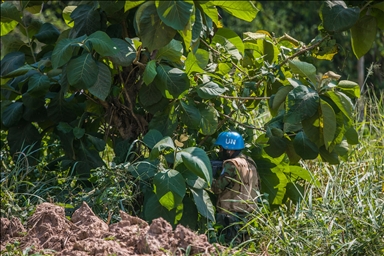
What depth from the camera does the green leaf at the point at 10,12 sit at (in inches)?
204

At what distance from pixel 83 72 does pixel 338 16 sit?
1671 millimetres

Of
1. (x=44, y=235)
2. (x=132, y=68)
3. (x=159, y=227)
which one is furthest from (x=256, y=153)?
(x=44, y=235)

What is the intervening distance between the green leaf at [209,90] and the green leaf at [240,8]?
55cm

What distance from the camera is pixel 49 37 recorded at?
5270 millimetres

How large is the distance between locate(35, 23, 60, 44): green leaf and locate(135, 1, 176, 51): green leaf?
5.20 feet

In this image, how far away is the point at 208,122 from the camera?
4.60 metres

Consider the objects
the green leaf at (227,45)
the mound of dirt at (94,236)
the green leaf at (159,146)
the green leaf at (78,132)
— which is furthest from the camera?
the green leaf at (227,45)

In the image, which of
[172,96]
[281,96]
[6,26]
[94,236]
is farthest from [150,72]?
[6,26]

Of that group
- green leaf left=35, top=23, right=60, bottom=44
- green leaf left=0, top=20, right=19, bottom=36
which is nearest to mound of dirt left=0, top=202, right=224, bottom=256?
green leaf left=35, top=23, right=60, bottom=44

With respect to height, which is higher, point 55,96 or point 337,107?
point 337,107

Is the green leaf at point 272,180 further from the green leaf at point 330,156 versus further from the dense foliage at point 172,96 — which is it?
the green leaf at point 330,156

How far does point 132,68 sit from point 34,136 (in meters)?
0.99

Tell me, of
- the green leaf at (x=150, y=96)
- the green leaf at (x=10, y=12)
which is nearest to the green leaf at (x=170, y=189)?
the green leaf at (x=150, y=96)

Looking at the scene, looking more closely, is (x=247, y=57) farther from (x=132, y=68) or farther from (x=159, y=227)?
(x=159, y=227)
